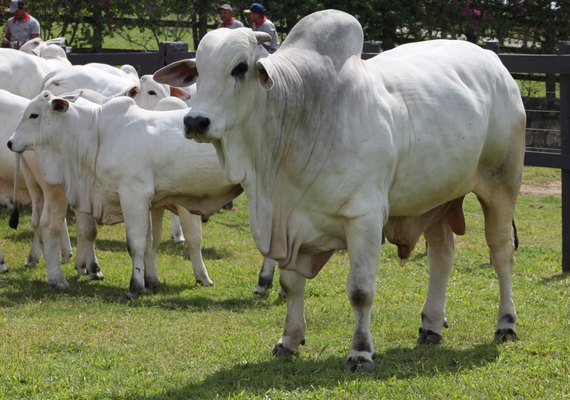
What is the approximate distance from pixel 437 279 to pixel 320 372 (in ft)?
4.73

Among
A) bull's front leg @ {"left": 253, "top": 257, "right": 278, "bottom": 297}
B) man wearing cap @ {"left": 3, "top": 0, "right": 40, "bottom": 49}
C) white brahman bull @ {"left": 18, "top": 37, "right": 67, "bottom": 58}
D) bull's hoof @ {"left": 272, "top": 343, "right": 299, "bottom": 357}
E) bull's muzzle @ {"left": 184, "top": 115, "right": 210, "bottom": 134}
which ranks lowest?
bull's front leg @ {"left": 253, "top": 257, "right": 278, "bottom": 297}

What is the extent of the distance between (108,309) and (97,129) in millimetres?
1642

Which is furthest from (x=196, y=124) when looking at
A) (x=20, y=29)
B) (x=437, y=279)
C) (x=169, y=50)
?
(x=20, y=29)

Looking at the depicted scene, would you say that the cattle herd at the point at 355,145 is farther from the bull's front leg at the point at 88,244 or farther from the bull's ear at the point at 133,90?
the bull's ear at the point at 133,90

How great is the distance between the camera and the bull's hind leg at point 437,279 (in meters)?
7.55

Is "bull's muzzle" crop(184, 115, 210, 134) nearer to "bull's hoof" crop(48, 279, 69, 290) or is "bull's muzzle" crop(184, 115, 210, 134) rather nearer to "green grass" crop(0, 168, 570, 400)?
"green grass" crop(0, 168, 570, 400)

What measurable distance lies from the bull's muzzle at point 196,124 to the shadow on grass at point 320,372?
132cm

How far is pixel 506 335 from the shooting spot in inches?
295

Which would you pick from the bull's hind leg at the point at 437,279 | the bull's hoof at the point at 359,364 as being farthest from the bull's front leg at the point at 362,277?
the bull's hind leg at the point at 437,279

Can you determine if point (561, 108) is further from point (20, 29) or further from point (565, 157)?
point (20, 29)

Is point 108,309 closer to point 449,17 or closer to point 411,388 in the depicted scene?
point 411,388

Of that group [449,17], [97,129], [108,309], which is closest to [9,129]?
[97,129]

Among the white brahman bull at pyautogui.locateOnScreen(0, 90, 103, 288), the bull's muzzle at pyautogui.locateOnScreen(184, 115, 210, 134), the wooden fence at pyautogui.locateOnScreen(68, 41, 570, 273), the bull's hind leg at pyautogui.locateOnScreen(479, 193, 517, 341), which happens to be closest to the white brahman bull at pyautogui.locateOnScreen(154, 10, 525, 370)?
the bull's muzzle at pyautogui.locateOnScreen(184, 115, 210, 134)

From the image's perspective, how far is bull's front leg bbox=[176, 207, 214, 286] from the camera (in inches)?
404
